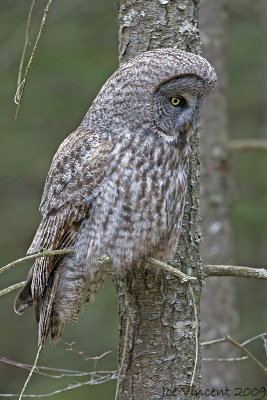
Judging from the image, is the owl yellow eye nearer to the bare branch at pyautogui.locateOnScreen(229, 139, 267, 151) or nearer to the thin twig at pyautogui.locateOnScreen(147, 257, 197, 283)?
the thin twig at pyautogui.locateOnScreen(147, 257, 197, 283)

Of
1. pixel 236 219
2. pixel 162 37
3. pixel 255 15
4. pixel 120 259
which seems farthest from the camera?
pixel 255 15

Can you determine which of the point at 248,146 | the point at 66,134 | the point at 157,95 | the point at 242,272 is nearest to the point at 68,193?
the point at 157,95

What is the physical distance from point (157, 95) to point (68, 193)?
0.65m

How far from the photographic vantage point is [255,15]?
9250 millimetres

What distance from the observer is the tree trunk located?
18.4 ft

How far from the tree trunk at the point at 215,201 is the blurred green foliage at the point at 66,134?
2.37 m

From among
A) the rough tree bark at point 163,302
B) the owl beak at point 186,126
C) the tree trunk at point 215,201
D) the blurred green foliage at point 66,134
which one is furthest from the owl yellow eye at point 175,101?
the blurred green foliage at point 66,134

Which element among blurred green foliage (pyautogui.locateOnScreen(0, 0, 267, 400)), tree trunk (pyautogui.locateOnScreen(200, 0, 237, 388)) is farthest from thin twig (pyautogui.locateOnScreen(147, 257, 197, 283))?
blurred green foliage (pyautogui.locateOnScreen(0, 0, 267, 400))

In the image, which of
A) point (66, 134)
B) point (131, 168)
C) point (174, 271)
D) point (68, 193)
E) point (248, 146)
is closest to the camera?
point (174, 271)

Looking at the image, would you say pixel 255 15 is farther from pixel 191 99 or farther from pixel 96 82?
pixel 191 99

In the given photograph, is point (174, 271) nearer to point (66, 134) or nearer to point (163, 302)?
point (163, 302)

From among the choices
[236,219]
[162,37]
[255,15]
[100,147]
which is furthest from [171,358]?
[255,15]

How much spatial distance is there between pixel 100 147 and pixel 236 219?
5.19 m

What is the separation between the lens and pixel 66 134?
877 cm
